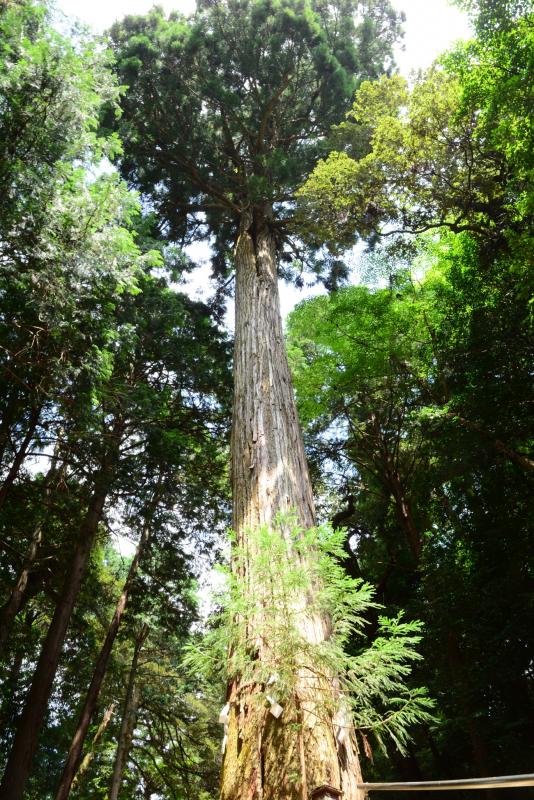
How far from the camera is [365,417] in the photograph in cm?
1002

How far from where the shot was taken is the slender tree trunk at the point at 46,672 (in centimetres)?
673

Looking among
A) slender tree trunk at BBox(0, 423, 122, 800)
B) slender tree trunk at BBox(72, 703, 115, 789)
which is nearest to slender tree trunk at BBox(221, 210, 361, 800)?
slender tree trunk at BBox(0, 423, 122, 800)

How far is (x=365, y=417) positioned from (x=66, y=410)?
243 inches

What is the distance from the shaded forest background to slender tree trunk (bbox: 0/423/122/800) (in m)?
0.05

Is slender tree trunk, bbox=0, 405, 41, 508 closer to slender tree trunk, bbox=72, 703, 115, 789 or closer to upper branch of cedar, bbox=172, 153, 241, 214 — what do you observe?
upper branch of cedar, bbox=172, 153, 241, 214

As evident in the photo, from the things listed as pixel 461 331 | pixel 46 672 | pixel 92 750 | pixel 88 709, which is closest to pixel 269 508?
pixel 461 331

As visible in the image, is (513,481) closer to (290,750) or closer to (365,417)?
(365,417)

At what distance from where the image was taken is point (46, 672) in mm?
7207

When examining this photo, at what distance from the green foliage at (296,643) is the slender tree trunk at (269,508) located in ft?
0.34

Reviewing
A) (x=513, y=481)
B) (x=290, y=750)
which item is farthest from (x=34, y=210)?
(x=513, y=481)

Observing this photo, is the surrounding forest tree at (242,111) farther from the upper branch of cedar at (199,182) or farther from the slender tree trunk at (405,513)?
the slender tree trunk at (405,513)

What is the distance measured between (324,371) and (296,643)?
A: 7.16 metres

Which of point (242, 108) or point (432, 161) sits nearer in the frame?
point (432, 161)

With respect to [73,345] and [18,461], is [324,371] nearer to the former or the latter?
[73,345]
